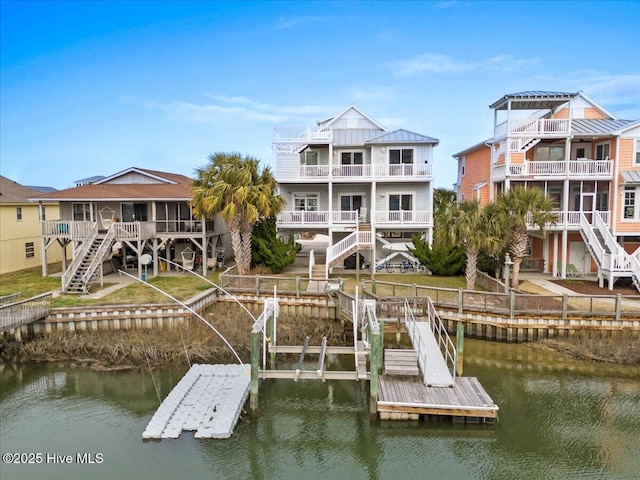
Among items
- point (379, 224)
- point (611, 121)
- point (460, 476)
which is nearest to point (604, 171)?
point (611, 121)

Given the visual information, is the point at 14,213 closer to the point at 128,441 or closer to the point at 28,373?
the point at 28,373

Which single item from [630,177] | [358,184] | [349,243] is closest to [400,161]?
[358,184]

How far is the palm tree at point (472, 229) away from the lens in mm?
20922

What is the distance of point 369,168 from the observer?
2866cm

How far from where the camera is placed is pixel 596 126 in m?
26.5

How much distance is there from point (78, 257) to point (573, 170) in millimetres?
27237

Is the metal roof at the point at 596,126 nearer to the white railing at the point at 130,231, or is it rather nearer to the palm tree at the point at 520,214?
the palm tree at the point at 520,214

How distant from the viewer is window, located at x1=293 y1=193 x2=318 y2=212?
99.6ft

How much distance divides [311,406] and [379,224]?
1527 centimetres

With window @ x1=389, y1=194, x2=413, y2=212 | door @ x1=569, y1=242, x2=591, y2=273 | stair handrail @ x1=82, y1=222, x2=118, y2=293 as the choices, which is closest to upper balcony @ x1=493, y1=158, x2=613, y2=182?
door @ x1=569, y1=242, x2=591, y2=273

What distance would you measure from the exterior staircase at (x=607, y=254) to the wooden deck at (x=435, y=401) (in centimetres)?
1331

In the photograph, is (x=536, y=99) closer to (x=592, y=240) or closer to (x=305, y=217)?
(x=592, y=240)

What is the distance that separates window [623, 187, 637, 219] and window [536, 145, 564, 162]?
13.2 feet

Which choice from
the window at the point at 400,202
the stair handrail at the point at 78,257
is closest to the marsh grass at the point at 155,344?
the stair handrail at the point at 78,257
